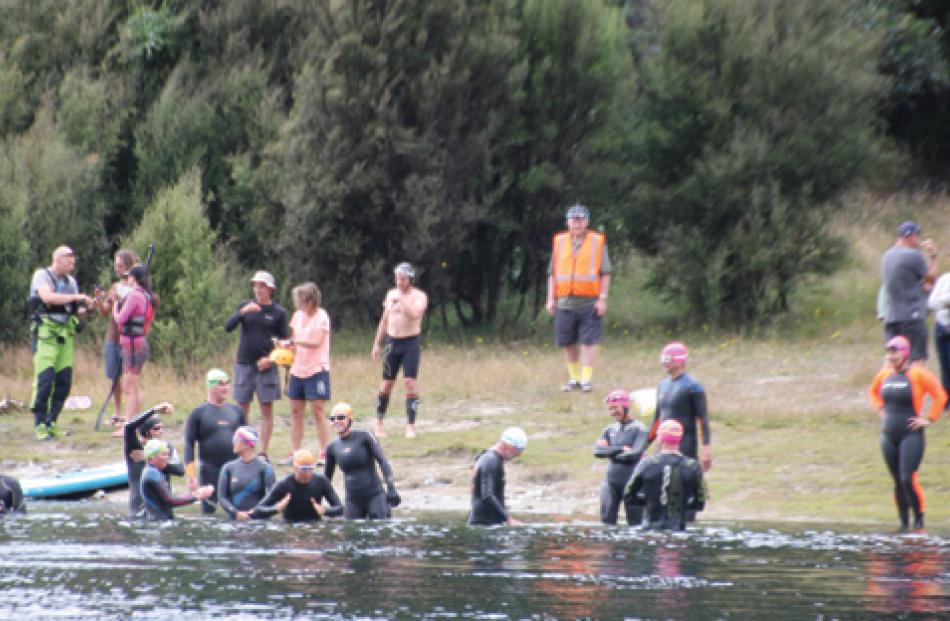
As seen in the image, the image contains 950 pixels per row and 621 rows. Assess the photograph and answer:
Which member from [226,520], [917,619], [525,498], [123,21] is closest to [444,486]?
[525,498]

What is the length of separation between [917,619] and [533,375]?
42.9 feet

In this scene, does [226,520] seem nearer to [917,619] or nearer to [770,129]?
[917,619]

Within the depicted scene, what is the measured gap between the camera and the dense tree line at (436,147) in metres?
29.3

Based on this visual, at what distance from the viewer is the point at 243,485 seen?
17.5m

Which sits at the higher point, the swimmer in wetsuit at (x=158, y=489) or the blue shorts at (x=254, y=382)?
the blue shorts at (x=254, y=382)

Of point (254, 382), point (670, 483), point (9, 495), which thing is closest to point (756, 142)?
point (254, 382)

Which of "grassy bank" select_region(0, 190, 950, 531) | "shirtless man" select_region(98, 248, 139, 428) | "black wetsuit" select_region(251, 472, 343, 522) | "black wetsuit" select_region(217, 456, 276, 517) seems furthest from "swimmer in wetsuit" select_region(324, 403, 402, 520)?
"shirtless man" select_region(98, 248, 139, 428)

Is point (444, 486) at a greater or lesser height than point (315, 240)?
lesser

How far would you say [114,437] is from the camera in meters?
21.7

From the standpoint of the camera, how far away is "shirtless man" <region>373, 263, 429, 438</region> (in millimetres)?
20438

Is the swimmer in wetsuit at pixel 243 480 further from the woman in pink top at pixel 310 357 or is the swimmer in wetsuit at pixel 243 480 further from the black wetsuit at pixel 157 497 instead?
the woman in pink top at pixel 310 357

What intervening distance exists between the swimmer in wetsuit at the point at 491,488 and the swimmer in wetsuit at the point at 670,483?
1.49 metres

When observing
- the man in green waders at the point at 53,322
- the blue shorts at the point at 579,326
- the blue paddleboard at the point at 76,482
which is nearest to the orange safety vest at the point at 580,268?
the blue shorts at the point at 579,326

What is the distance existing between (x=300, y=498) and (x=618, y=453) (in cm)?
331
